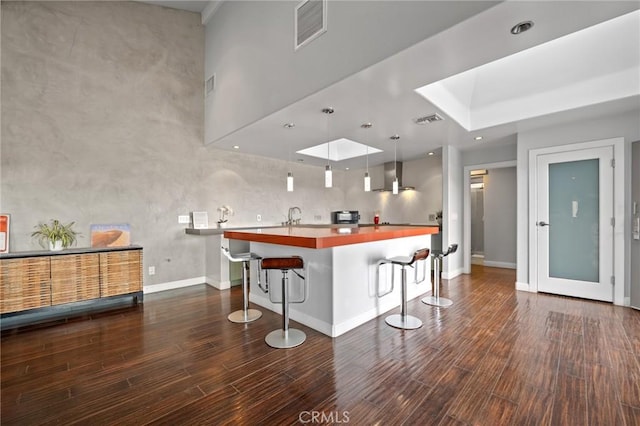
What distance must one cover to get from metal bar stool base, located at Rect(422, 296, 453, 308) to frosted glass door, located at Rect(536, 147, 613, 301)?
1.75m

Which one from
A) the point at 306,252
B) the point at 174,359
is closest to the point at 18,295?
the point at 174,359

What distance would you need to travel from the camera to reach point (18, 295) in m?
3.20

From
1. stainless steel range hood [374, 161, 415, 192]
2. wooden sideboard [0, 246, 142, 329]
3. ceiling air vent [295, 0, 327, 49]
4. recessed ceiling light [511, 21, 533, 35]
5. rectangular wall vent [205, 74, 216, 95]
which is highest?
rectangular wall vent [205, 74, 216, 95]

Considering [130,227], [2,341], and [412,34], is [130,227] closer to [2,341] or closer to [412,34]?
[2,341]

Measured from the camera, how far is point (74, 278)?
354cm

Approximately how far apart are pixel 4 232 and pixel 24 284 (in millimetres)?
762

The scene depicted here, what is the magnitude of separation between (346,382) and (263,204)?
459cm

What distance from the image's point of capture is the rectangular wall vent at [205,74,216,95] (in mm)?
4930

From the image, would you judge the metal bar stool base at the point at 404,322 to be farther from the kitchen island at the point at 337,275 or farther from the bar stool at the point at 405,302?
the kitchen island at the point at 337,275

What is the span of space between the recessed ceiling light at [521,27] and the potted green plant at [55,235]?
5.34 m

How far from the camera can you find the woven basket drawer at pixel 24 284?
314 cm

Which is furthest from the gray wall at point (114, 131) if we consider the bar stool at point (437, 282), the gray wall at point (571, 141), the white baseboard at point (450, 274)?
Answer: the gray wall at point (571, 141)

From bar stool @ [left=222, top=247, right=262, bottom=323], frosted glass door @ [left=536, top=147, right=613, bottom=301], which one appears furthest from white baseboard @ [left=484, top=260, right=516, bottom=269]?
bar stool @ [left=222, top=247, right=262, bottom=323]

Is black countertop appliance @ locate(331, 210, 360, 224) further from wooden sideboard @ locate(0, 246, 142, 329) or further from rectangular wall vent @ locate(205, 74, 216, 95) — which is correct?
wooden sideboard @ locate(0, 246, 142, 329)
